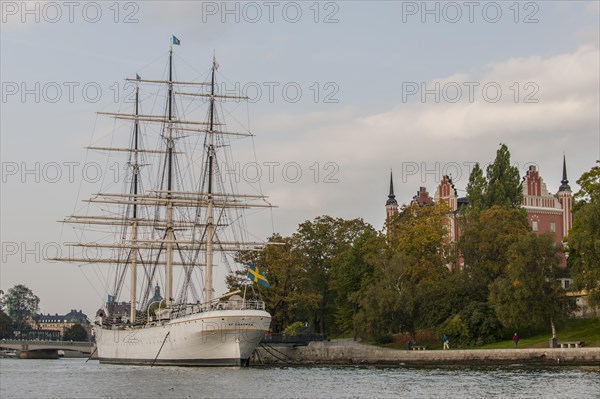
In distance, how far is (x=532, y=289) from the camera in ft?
278

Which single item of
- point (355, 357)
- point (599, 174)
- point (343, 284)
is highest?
point (599, 174)

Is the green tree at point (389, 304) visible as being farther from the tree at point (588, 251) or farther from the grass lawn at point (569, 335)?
the tree at point (588, 251)

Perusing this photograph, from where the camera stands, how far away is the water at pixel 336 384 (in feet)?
176

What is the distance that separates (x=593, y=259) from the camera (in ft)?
267

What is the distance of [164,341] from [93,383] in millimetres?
28416

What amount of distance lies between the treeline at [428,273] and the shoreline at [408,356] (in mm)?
2865

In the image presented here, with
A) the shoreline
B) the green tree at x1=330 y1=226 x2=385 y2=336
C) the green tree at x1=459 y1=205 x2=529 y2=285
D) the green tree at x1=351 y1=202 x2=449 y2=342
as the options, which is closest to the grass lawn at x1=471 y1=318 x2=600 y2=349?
the shoreline

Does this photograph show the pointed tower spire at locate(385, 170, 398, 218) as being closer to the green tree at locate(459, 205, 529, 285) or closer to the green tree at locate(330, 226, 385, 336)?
the green tree at locate(330, 226, 385, 336)

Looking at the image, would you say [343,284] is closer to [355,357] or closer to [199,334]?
[355,357]

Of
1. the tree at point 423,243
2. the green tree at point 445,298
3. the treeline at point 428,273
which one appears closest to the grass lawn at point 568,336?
the treeline at point 428,273

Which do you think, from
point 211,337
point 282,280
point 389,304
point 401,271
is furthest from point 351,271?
point 211,337

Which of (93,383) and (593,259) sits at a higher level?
(593,259)

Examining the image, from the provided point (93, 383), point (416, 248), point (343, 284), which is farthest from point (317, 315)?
point (93, 383)

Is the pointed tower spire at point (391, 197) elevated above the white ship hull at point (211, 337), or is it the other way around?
the pointed tower spire at point (391, 197)
